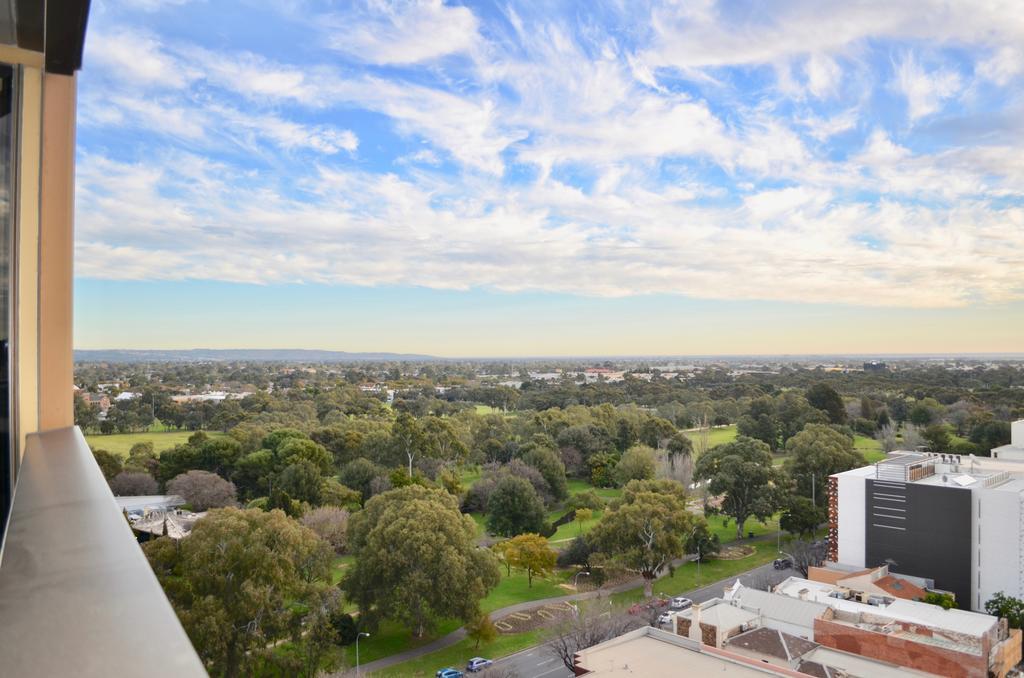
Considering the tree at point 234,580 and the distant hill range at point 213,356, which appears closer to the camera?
the tree at point 234,580

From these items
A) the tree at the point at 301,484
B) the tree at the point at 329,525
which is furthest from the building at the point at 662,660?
the tree at the point at 301,484

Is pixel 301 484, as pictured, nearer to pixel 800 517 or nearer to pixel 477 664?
pixel 477 664

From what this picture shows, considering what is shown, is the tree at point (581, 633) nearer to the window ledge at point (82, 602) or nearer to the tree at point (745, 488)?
→ the tree at point (745, 488)

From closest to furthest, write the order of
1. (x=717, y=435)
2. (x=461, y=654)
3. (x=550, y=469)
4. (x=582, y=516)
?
1. (x=461, y=654)
2. (x=582, y=516)
3. (x=550, y=469)
4. (x=717, y=435)

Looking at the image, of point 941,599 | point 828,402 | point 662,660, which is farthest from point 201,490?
point 828,402

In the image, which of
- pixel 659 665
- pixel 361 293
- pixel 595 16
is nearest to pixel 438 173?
pixel 595 16

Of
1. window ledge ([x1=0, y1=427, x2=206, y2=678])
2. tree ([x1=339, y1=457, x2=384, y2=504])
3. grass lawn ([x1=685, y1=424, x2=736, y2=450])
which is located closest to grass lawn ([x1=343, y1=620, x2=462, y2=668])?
tree ([x1=339, y1=457, x2=384, y2=504])

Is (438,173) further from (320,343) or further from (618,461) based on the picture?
Result: (320,343)
